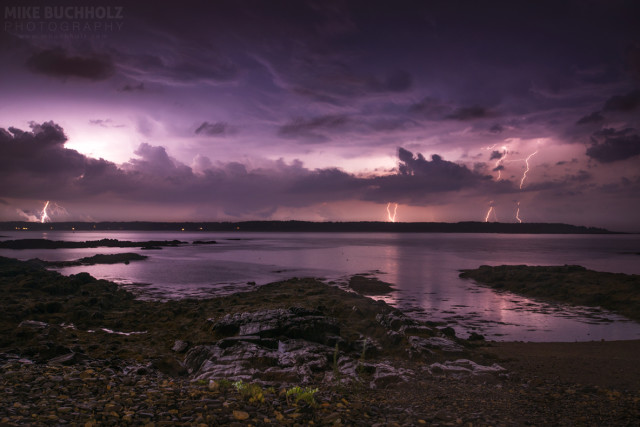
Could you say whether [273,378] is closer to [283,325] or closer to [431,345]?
[283,325]

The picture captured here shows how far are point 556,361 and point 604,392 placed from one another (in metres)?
2.53

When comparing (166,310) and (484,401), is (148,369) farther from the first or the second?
(166,310)

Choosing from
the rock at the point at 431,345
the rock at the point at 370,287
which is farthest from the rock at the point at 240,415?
the rock at the point at 370,287

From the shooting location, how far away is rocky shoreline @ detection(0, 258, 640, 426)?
6000 millimetres

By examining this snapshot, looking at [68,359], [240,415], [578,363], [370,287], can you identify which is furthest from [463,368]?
[370,287]

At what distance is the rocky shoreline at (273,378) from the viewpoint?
236 inches

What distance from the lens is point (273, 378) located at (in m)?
8.46

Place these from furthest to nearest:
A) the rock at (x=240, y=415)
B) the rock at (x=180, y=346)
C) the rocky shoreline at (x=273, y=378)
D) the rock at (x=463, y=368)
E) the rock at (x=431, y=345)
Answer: the rock at (x=180, y=346), the rock at (x=431, y=345), the rock at (x=463, y=368), the rocky shoreline at (x=273, y=378), the rock at (x=240, y=415)

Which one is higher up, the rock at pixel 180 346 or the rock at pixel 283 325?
the rock at pixel 283 325

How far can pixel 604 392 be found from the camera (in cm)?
765

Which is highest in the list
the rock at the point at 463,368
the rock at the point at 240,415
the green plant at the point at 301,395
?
the rock at the point at 240,415

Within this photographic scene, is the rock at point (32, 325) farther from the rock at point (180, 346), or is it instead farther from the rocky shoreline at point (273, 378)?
the rock at point (180, 346)

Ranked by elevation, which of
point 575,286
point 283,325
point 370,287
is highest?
point 283,325

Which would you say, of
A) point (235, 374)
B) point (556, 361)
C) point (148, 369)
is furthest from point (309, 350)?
point (556, 361)
